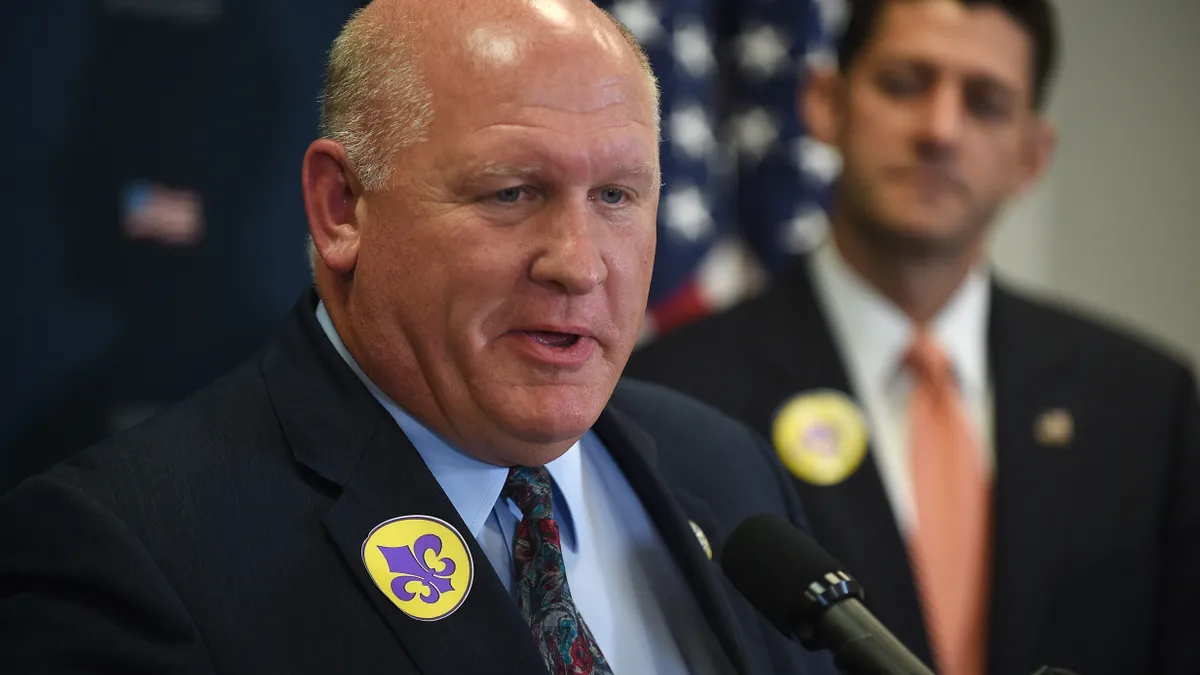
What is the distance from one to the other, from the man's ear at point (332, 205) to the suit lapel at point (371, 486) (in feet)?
0.30

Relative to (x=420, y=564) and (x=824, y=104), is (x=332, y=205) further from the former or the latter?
(x=824, y=104)

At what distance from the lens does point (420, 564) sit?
133 cm

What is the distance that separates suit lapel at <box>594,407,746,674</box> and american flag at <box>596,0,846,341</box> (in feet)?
5.51

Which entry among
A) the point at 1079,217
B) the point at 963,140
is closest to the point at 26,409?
the point at 963,140

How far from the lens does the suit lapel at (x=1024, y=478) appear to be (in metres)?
2.49

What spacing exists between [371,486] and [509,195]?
0.34 metres

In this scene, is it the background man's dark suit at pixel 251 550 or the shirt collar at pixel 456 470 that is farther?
the shirt collar at pixel 456 470

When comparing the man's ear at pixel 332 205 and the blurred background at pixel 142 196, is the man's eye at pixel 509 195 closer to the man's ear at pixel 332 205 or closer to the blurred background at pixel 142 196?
the man's ear at pixel 332 205

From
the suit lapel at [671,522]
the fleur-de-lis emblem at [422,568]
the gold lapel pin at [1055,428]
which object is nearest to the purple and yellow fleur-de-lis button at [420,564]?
the fleur-de-lis emblem at [422,568]

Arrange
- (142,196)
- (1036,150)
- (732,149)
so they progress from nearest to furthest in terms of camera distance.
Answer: (142,196) → (1036,150) → (732,149)

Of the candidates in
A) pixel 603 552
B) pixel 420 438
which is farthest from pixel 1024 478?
pixel 420 438

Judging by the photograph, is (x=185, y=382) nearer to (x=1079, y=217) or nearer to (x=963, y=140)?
(x=963, y=140)

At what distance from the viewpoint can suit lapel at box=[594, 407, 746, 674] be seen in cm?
150

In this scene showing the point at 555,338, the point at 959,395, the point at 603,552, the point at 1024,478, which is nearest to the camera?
the point at 555,338
